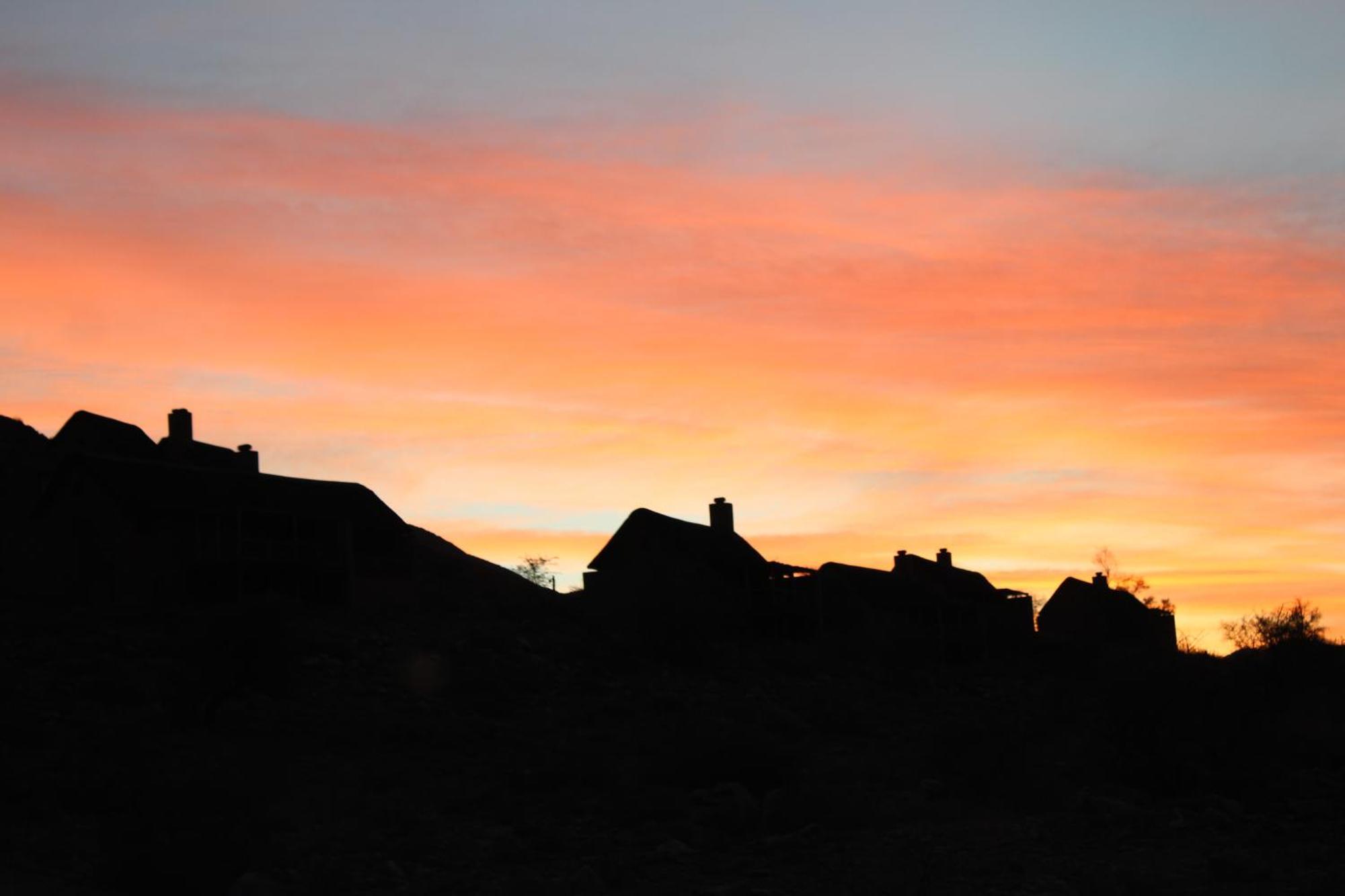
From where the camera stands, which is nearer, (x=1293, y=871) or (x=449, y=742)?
(x=1293, y=871)

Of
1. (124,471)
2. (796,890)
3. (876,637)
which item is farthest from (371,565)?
(796,890)

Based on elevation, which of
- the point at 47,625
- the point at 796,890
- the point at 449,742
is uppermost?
the point at 47,625

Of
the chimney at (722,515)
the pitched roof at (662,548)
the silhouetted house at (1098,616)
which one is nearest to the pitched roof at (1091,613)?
the silhouetted house at (1098,616)

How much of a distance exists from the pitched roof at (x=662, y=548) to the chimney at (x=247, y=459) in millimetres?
13983

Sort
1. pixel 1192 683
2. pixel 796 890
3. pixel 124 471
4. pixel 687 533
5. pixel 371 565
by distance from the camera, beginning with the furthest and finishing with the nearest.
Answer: pixel 687 533 → pixel 371 565 → pixel 124 471 → pixel 1192 683 → pixel 796 890

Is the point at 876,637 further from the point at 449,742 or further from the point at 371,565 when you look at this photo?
the point at 449,742

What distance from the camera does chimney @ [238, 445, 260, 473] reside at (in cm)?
5366

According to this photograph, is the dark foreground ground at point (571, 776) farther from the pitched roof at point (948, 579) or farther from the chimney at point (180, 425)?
the pitched roof at point (948, 579)

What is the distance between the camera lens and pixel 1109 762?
2717 centimetres

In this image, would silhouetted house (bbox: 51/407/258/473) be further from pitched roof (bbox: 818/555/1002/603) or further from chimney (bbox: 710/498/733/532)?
pitched roof (bbox: 818/555/1002/603)

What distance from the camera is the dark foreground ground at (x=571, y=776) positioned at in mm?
17703

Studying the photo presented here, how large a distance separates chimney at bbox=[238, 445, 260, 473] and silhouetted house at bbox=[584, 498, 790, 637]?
45.5 feet

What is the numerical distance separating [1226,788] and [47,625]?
2629 cm

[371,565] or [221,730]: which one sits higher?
[371,565]
